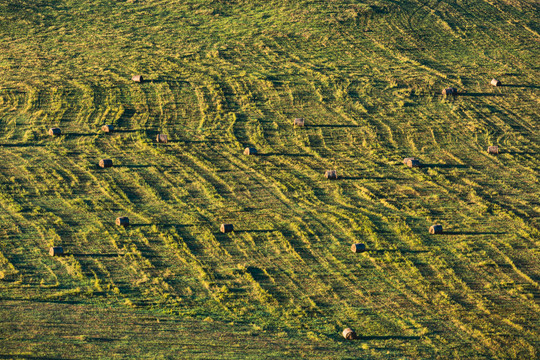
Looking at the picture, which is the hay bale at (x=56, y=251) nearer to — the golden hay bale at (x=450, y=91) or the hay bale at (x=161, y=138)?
the hay bale at (x=161, y=138)

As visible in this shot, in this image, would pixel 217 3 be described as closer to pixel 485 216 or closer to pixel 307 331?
pixel 485 216

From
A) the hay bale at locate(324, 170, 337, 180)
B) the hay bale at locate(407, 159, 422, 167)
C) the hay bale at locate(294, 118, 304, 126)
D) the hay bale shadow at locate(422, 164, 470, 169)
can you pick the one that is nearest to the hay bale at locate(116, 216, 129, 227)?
the hay bale at locate(324, 170, 337, 180)

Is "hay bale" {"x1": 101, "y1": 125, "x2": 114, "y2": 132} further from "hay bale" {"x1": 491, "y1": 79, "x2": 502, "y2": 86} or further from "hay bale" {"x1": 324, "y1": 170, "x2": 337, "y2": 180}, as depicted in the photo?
"hay bale" {"x1": 491, "y1": 79, "x2": 502, "y2": 86}

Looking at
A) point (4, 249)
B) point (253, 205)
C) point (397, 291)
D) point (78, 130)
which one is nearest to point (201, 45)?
point (78, 130)

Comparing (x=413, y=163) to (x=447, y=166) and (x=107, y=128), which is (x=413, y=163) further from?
(x=107, y=128)

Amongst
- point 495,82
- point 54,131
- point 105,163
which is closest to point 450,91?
point 495,82
